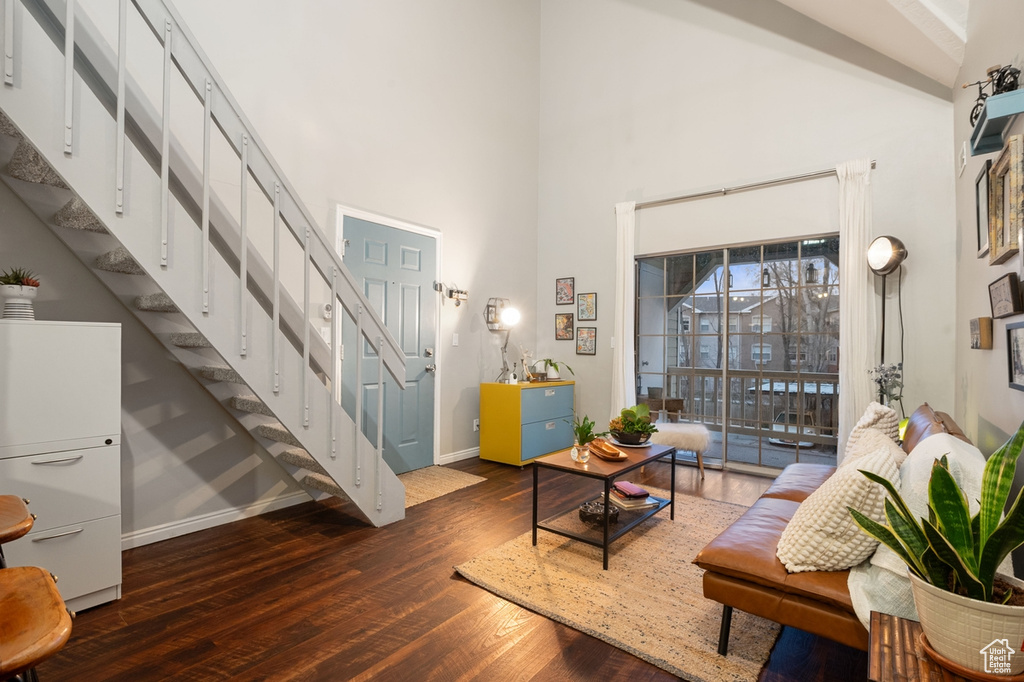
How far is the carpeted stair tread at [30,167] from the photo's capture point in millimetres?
2037

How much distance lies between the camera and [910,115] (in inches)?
151

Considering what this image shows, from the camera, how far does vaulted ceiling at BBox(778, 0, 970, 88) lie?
290cm

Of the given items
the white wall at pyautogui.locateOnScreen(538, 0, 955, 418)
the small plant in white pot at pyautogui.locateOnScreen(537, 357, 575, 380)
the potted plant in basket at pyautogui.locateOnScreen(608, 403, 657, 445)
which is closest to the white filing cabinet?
Answer: the potted plant in basket at pyautogui.locateOnScreen(608, 403, 657, 445)

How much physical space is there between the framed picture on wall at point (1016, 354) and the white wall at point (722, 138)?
2.02 metres

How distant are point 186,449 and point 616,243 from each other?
414 centimetres

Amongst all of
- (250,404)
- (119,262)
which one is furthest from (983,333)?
(119,262)

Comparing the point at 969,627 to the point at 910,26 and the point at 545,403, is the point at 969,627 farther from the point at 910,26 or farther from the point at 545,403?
the point at 545,403

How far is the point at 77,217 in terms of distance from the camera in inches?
89.0

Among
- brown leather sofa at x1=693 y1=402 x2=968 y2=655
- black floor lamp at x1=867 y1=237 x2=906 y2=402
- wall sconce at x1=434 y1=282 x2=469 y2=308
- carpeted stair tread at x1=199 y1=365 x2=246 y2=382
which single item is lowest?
brown leather sofa at x1=693 y1=402 x2=968 y2=655

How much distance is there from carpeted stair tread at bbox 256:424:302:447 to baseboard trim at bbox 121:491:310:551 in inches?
21.8

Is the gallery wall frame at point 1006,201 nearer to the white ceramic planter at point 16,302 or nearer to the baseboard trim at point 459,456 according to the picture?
the white ceramic planter at point 16,302

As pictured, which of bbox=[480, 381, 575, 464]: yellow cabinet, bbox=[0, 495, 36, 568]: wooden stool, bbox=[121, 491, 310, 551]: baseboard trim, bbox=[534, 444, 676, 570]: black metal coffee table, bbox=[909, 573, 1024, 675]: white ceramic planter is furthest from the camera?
bbox=[480, 381, 575, 464]: yellow cabinet

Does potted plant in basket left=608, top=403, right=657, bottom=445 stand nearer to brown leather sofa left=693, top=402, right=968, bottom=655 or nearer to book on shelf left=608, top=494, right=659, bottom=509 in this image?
book on shelf left=608, top=494, right=659, bottom=509

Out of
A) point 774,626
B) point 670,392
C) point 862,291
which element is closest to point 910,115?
point 862,291
